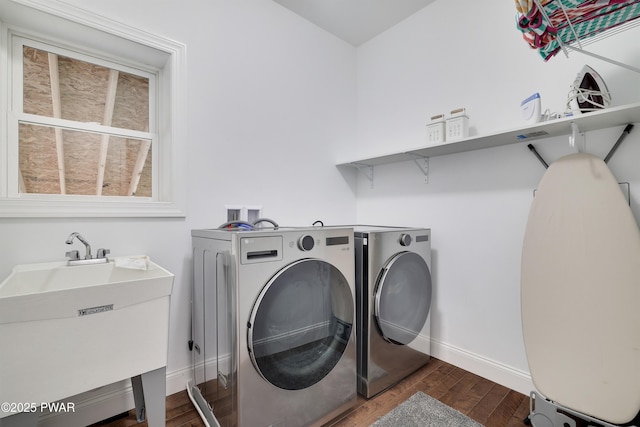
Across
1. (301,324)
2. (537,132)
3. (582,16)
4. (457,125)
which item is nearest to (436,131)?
(457,125)

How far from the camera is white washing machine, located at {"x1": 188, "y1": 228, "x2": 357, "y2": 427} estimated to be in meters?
1.16

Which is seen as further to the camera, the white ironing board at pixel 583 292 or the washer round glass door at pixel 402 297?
the washer round glass door at pixel 402 297

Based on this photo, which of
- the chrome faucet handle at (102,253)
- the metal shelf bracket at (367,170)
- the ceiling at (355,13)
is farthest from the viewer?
the metal shelf bracket at (367,170)

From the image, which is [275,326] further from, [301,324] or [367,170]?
[367,170]

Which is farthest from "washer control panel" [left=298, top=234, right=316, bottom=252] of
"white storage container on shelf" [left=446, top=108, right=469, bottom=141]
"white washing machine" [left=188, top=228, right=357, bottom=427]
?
"white storage container on shelf" [left=446, top=108, right=469, bottom=141]

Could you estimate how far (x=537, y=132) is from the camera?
1.50 m

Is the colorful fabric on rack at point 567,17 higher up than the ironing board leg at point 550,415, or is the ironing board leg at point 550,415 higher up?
the colorful fabric on rack at point 567,17

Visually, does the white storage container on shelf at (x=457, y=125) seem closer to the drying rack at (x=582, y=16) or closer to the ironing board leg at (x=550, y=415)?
A: the drying rack at (x=582, y=16)

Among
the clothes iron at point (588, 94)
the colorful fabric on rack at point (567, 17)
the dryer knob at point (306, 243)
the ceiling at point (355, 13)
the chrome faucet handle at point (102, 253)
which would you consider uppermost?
the ceiling at point (355, 13)

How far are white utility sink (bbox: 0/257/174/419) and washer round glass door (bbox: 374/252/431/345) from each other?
1119 mm

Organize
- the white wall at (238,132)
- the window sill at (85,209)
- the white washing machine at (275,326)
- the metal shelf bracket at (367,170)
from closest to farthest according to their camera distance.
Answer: the white washing machine at (275,326) < the window sill at (85,209) < the white wall at (238,132) < the metal shelf bracket at (367,170)

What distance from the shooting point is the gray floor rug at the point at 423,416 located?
1409 millimetres

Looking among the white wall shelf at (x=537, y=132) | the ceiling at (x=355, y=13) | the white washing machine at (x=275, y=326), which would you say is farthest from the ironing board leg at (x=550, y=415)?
the ceiling at (x=355, y=13)

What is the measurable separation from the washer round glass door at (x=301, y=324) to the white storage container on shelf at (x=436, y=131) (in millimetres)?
1151
